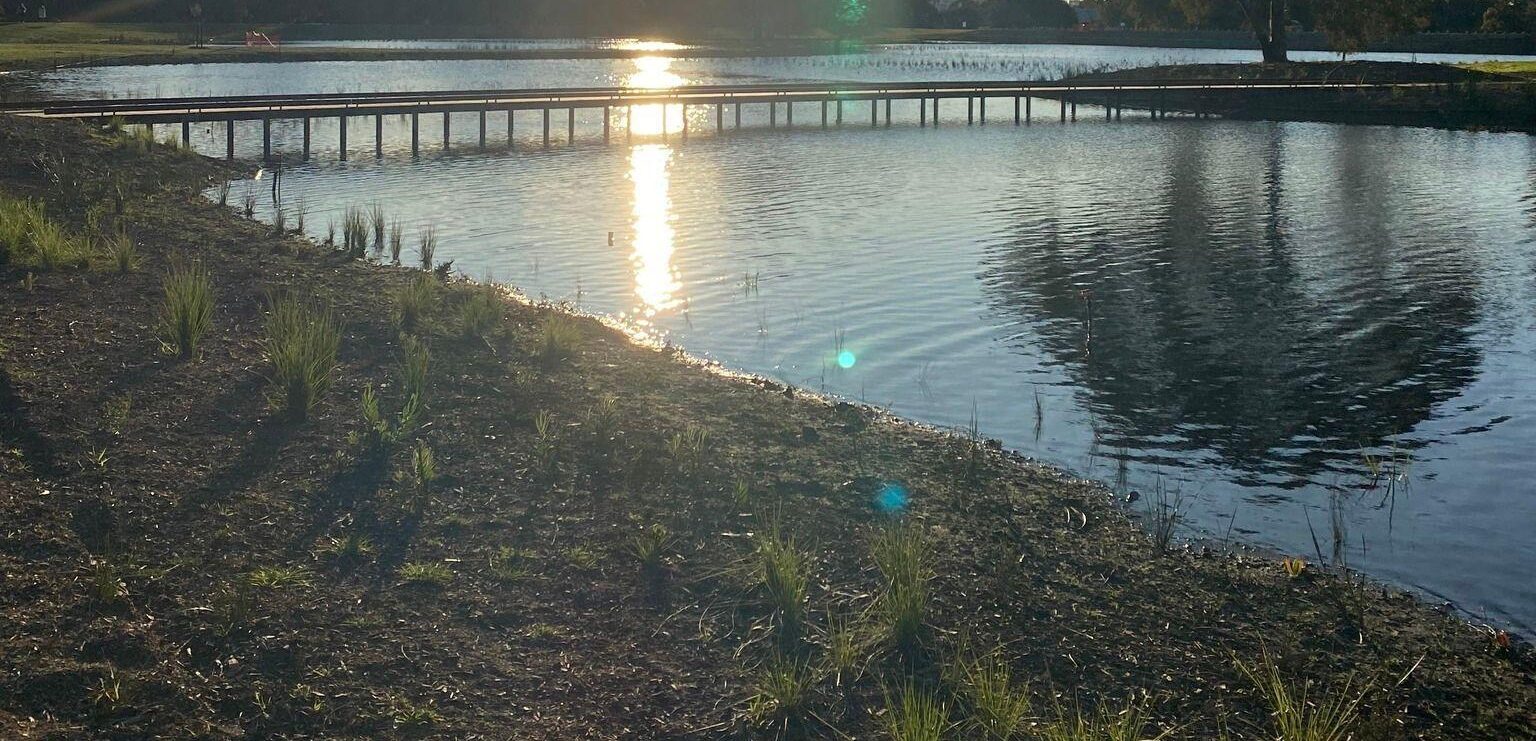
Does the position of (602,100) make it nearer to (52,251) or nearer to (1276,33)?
(52,251)

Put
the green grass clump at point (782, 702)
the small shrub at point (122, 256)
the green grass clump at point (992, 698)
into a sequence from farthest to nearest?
the small shrub at point (122, 256) < the green grass clump at point (782, 702) < the green grass clump at point (992, 698)

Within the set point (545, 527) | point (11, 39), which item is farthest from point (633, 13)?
point (545, 527)

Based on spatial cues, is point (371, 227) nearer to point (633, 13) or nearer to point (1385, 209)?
point (1385, 209)

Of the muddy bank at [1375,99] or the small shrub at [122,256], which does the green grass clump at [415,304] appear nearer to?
the small shrub at [122,256]

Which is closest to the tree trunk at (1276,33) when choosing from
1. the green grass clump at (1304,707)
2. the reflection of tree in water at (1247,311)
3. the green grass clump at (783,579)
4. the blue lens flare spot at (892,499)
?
the reflection of tree in water at (1247,311)

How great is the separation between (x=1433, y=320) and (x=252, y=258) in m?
15.9

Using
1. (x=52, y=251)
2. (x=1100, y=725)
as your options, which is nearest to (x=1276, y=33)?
(x=52, y=251)

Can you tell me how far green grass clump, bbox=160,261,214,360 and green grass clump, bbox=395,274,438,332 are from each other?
195cm

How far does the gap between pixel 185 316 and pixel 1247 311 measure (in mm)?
13843

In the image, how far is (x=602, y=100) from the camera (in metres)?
51.2

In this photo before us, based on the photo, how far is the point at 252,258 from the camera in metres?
19.3

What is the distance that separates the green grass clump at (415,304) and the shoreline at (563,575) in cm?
150

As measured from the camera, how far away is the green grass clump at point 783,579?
27.2ft

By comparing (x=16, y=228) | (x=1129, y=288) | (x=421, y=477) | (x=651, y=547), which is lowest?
(x=651, y=547)
